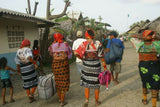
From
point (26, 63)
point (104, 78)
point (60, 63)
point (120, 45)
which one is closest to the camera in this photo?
point (104, 78)

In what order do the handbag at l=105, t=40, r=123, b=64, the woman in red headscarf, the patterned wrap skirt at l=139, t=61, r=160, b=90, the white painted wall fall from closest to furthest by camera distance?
the patterned wrap skirt at l=139, t=61, r=160, b=90
the woman in red headscarf
the handbag at l=105, t=40, r=123, b=64
the white painted wall

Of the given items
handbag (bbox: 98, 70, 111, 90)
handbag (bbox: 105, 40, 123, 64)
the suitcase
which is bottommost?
the suitcase

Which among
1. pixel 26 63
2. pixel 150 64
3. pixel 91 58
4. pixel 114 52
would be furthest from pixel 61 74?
pixel 114 52

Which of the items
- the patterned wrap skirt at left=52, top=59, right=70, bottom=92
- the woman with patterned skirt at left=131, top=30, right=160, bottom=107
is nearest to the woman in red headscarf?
the patterned wrap skirt at left=52, top=59, right=70, bottom=92

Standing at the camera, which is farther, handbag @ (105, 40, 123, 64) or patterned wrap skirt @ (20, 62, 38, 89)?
handbag @ (105, 40, 123, 64)

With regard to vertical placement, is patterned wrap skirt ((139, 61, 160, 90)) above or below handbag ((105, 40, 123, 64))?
below

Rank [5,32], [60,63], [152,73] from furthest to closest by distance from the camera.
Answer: [5,32], [60,63], [152,73]

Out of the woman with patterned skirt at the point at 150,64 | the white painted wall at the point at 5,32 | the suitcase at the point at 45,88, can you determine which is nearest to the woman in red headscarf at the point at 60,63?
the suitcase at the point at 45,88

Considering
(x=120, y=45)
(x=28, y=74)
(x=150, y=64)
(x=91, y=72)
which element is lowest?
(x=28, y=74)

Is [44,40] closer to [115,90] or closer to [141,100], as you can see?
[115,90]

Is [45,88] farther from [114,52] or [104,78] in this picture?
[114,52]

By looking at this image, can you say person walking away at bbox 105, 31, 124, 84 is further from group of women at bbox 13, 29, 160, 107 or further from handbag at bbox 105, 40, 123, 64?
group of women at bbox 13, 29, 160, 107

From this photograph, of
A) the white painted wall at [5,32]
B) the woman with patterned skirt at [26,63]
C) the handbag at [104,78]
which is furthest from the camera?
the white painted wall at [5,32]

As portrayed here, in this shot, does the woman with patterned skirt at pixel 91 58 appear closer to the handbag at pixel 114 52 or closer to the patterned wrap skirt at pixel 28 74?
the patterned wrap skirt at pixel 28 74
